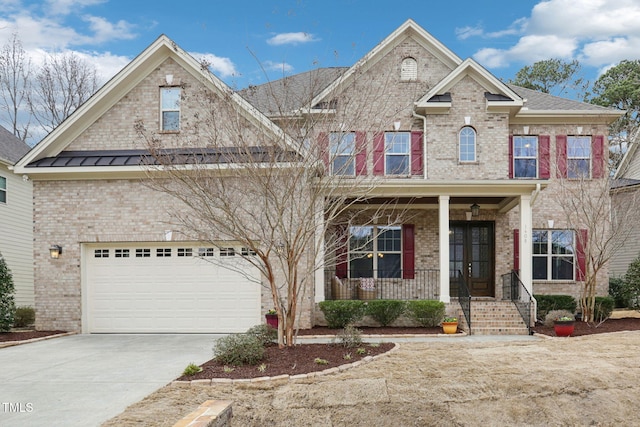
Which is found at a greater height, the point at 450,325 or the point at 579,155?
the point at 579,155

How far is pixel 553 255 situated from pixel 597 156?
11.1 feet

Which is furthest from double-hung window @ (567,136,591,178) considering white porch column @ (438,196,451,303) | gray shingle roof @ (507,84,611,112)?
white porch column @ (438,196,451,303)

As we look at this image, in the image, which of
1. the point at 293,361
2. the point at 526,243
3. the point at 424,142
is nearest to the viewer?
the point at 293,361

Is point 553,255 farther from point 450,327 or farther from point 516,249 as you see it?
point 450,327

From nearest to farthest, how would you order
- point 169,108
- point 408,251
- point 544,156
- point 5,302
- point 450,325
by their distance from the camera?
point 450,325, point 5,302, point 169,108, point 408,251, point 544,156

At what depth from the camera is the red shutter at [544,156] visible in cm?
1539

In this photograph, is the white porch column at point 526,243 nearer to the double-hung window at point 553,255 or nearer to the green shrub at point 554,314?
the green shrub at point 554,314

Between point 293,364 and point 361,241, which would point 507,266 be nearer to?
point 361,241

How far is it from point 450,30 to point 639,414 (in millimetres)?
12502

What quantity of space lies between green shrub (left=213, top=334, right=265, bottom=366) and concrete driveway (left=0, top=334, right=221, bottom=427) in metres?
0.67

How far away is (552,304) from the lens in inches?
529

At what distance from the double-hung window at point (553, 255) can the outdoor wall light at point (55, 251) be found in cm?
1338

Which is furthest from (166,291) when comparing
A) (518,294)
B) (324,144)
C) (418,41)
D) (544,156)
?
A: (544,156)

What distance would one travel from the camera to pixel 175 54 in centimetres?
1253
